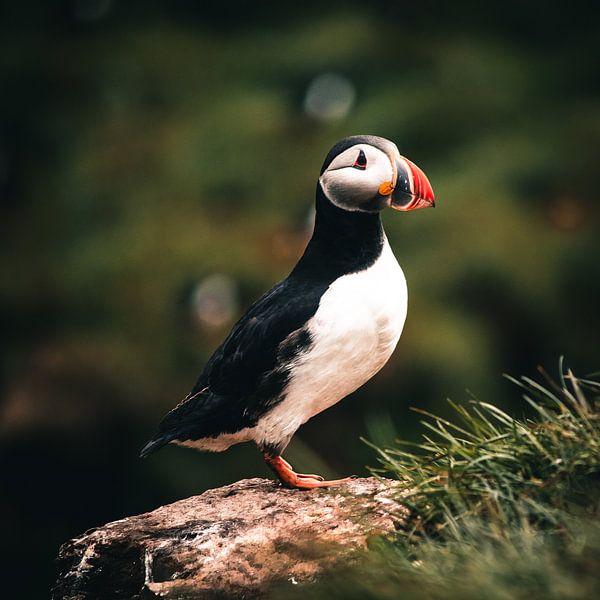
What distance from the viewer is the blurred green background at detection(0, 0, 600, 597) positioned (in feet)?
26.1

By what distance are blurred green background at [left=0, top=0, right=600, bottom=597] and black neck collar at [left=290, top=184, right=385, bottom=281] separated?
1.47 m

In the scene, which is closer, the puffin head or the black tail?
the puffin head

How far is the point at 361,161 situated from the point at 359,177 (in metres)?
0.06

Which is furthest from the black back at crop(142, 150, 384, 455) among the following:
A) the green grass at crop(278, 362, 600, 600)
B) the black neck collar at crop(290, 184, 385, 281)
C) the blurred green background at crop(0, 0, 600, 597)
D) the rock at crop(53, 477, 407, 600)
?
the blurred green background at crop(0, 0, 600, 597)

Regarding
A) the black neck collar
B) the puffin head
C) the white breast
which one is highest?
the puffin head

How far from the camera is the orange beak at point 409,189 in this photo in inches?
159

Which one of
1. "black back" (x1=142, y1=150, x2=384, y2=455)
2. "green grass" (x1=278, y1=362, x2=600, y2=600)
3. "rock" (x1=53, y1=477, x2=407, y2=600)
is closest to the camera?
"green grass" (x1=278, y1=362, x2=600, y2=600)

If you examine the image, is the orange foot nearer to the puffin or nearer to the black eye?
the puffin

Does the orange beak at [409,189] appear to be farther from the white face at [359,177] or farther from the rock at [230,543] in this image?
the rock at [230,543]

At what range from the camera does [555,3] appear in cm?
1178

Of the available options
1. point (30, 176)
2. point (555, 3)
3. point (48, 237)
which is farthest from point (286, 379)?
point (555, 3)

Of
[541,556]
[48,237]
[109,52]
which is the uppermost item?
[109,52]

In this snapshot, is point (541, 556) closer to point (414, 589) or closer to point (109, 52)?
point (414, 589)

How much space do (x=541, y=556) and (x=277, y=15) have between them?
35.2 ft
